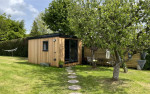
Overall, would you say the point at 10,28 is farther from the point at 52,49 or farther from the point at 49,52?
the point at 52,49

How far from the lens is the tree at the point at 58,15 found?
468 inches

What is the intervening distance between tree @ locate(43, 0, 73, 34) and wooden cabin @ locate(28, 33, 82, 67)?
9.33 ft

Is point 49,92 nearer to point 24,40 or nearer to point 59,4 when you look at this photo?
point 59,4

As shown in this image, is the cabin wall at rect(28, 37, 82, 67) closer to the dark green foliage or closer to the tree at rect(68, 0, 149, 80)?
the tree at rect(68, 0, 149, 80)

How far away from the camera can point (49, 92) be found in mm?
3596

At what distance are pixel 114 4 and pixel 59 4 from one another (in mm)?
9399

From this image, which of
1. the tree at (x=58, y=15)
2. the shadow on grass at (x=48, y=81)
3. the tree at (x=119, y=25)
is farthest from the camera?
the tree at (x=58, y=15)

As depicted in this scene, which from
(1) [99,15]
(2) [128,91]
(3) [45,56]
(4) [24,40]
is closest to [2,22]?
(4) [24,40]

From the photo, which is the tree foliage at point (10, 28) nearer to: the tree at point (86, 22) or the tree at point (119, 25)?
the tree at point (86, 22)

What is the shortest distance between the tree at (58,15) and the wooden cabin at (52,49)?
2.84 meters

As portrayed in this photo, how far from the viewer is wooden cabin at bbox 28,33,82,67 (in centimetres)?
818

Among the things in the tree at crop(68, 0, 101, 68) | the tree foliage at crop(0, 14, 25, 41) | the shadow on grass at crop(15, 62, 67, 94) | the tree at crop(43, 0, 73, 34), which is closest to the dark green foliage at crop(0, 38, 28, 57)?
the tree foliage at crop(0, 14, 25, 41)

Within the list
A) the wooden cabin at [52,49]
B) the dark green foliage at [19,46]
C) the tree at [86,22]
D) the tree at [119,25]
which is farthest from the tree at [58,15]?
the tree at [119,25]

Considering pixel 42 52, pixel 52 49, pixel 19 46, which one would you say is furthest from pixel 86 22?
pixel 19 46
